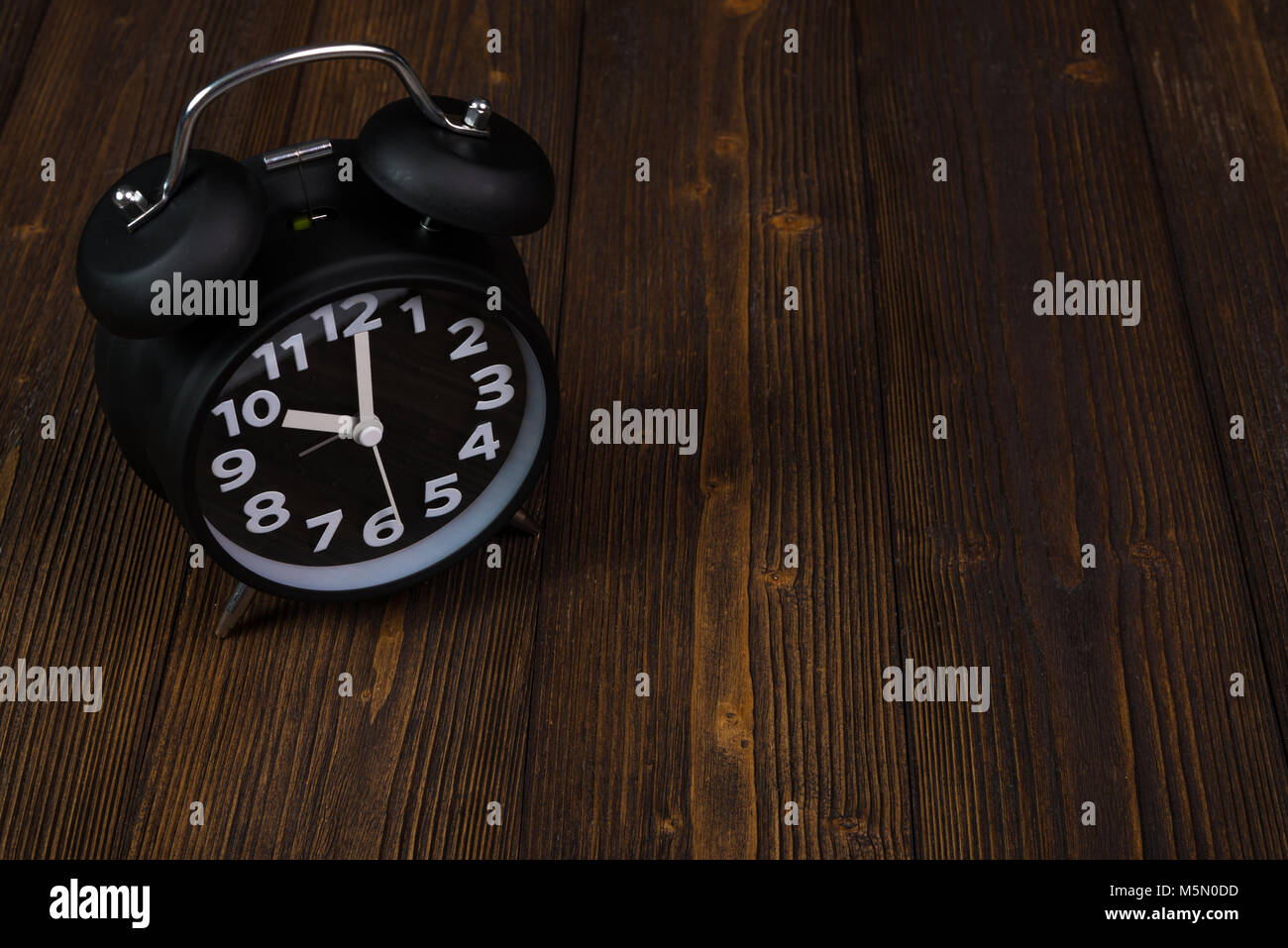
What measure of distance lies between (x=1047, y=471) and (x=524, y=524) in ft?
1.88

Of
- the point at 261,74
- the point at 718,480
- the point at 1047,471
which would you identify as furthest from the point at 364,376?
the point at 1047,471

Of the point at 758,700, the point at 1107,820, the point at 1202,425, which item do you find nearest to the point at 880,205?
the point at 1202,425

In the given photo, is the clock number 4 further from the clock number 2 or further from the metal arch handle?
the metal arch handle

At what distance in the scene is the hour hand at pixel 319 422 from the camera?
1.11m

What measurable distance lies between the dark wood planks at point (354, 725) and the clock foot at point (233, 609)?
17mm

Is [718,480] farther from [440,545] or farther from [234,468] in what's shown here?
[234,468]

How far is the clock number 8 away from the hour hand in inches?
2.9

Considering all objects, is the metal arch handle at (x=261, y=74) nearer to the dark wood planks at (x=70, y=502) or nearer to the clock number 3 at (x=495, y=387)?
the clock number 3 at (x=495, y=387)

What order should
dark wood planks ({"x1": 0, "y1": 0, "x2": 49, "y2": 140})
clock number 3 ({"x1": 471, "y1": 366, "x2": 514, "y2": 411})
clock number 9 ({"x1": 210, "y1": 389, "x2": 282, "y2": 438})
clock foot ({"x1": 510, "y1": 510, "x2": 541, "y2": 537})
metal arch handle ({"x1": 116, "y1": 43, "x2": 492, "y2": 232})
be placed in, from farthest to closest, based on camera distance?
1. dark wood planks ({"x1": 0, "y1": 0, "x2": 49, "y2": 140})
2. clock foot ({"x1": 510, "y1": 510, "x2": 541, "y2": 537})
3. clock number 3 ({"x1": 471, "y1": 366, "x2": 514, "y2": 411})
4. clock number 9 ({"x1": 210, "y1": 389, "x2": 282, "y2": 438})
5. metal arch handle ({"x1": 116, "y1": 43, "x2": 492, "y2": 232})

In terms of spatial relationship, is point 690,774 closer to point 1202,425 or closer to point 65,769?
point 65,769

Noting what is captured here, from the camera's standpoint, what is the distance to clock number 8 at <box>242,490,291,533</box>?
115 cm

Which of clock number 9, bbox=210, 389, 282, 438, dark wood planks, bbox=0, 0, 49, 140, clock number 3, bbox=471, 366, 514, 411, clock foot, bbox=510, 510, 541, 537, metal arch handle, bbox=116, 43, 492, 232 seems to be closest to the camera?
metal arch handle, bbox=116, 43, 492, 232

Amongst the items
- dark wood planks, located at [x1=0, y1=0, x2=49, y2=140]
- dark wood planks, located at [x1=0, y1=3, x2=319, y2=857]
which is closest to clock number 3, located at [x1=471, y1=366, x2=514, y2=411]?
dark wood planks, located at [x1=0, y1=3, x2=319, y2=857]

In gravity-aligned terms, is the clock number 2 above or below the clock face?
above
